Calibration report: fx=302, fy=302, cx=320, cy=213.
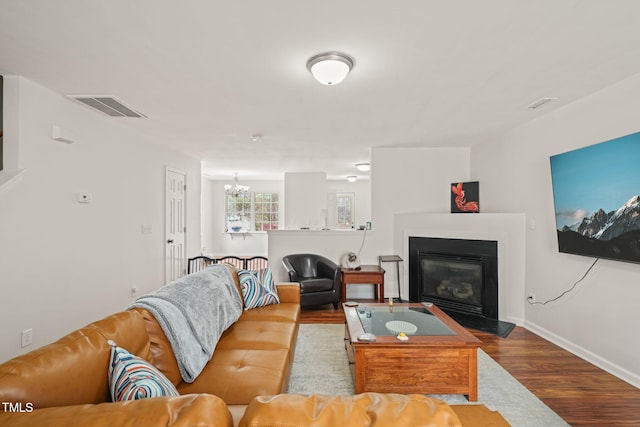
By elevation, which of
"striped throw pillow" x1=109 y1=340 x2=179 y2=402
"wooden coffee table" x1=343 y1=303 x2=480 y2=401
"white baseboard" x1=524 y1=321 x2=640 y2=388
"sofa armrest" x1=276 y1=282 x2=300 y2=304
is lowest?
"white baseboard" x1=524 y1=321 x2=640 y2=388

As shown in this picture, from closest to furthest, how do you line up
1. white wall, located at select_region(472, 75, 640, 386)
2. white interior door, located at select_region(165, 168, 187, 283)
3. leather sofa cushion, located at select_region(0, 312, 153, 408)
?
leather sofa cushion, located at select_region(0, 312, 153, 408) < white wall, located at select_region(472, 75, 640, 386) < white interior door, located at select_region(165, 168, 187, 283)

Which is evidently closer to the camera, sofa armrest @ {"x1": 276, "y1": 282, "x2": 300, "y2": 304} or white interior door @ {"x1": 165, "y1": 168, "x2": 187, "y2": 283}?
sofa armrest @ {"x1": 276, "y1": 282, "x2": 300, "y2": 304}

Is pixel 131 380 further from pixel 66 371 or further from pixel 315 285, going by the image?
pixel 315 285

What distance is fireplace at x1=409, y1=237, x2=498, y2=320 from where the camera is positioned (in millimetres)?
3949

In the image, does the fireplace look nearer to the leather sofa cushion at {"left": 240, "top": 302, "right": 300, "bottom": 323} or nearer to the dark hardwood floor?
the dark hardwood floor

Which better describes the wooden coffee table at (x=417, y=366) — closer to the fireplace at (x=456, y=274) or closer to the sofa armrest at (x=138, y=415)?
the sofa armrest at (x=138, y=415)

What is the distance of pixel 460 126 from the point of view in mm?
3830

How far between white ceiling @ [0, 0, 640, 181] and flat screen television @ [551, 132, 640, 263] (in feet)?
1.99

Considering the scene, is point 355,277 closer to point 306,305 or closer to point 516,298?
point 306,305

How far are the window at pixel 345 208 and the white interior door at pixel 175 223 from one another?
5212mm

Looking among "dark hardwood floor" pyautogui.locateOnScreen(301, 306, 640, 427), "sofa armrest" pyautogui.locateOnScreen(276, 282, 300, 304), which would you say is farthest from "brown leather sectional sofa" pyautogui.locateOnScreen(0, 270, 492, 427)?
"dark hardwood floor" pyautogui.locateOnScreen(301, 306, 640, 427)

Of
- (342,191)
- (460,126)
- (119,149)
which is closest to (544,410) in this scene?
(460,126)

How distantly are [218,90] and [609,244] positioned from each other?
12.0 feet

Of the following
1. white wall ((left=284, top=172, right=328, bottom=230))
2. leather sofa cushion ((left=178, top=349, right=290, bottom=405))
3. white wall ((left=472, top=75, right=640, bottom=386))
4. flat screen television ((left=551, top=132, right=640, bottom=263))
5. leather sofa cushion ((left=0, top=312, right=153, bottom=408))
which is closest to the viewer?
leather sofa cushion ((left=0, top=312, right=153, bottom=408))
